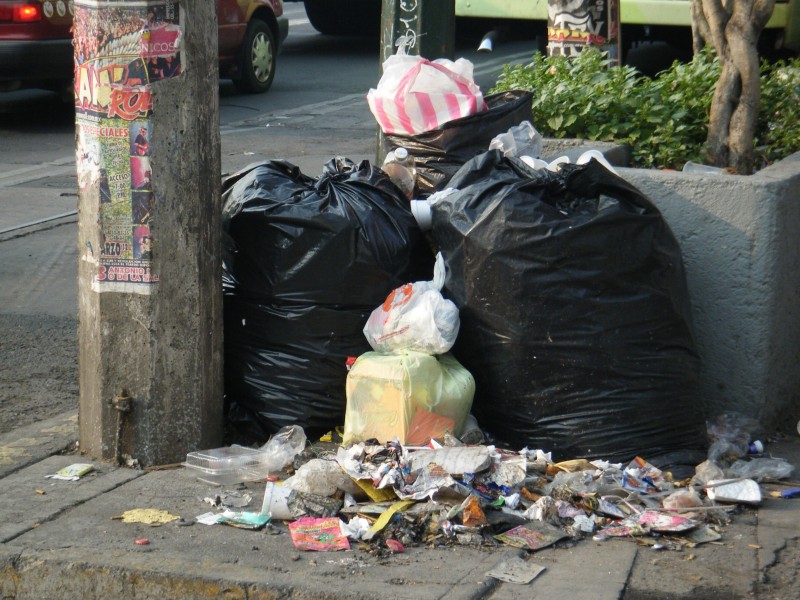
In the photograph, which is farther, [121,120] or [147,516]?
[121,120]

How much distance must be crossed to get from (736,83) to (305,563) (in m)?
2.77

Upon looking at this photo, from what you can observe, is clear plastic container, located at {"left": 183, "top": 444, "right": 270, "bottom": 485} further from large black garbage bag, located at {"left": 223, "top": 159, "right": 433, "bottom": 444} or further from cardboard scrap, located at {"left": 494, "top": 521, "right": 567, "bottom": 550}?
cardboard scrap, located at {"left": 494, "top": 521, "right": 567, "bottom": 550}

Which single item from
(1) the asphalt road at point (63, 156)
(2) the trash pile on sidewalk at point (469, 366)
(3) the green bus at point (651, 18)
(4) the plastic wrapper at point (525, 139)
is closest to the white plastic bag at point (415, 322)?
(2) the trash pile on sidewalk at point (469, 366)

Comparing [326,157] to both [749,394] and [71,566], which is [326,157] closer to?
[749,394]

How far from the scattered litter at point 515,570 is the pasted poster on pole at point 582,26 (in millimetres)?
3773

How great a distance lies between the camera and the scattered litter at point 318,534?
10.5ft

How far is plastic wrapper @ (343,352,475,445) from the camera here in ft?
12.1

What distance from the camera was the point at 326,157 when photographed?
8891mm

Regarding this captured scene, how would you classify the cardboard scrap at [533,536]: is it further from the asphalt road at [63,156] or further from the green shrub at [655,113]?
the green shrub at [655,113]

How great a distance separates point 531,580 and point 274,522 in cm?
79

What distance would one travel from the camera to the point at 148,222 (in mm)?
3580

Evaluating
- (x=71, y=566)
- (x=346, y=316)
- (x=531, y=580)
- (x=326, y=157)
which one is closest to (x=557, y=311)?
(x=346, y=316)

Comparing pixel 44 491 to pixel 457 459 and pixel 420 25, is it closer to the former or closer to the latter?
pixel 457 459

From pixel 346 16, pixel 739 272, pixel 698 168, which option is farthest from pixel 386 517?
pixel 346 16
